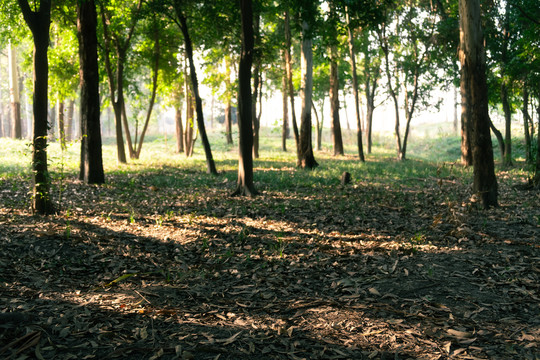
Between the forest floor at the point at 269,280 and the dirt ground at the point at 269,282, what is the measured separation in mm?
19

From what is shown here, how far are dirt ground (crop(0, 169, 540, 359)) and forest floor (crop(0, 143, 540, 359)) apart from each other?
0.02 metres

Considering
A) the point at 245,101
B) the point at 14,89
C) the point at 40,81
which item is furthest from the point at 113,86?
the point at 14,89

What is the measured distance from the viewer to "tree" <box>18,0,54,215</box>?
6.95m

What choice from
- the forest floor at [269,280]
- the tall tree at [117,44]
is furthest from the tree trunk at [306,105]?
the forest floor at [269,280]

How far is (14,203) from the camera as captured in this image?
28.3 feet

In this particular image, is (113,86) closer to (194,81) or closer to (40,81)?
(194,81)

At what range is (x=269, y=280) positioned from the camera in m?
5.30

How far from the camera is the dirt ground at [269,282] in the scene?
3.61 meters

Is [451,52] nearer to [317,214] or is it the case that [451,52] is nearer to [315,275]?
[317,214]

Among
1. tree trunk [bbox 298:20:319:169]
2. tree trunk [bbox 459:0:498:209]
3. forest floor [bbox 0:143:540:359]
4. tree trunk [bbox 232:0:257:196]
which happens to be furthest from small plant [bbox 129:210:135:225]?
tree trunk [bbox 298:20:319:169]

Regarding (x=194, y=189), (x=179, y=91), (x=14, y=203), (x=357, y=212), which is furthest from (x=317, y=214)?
(x=179, y=91)

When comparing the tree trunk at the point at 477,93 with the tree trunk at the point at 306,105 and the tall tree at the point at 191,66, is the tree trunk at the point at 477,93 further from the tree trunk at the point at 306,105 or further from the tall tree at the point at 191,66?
the tree trunk at the point at 306,105

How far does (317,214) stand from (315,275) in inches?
138

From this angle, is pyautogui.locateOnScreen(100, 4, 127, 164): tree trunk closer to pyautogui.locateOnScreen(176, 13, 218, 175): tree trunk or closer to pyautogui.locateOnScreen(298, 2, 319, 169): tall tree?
pyautogui.locateOnScreen(176, 13, 218, 175): tree trunk
